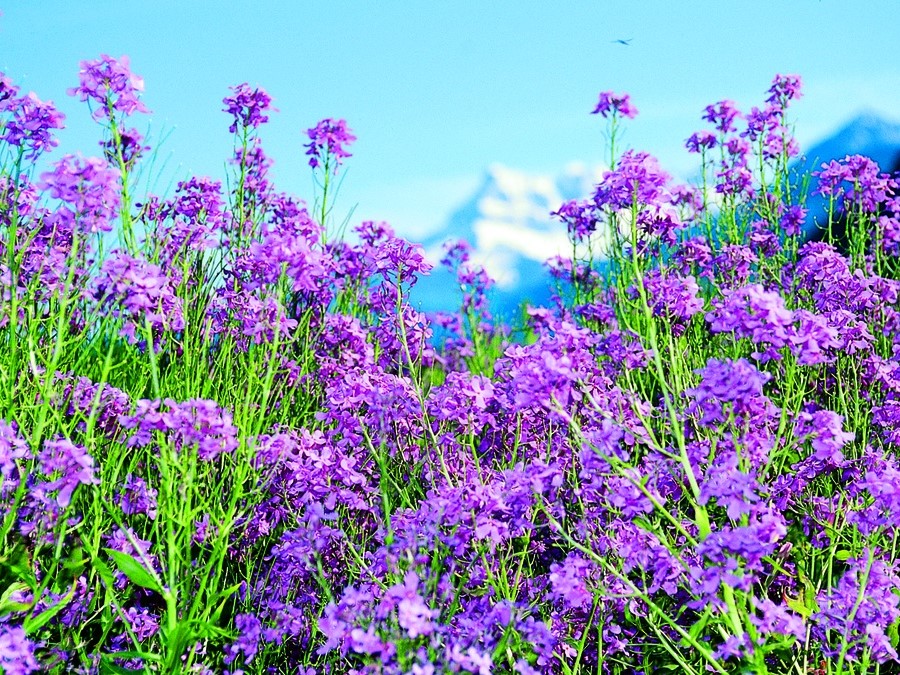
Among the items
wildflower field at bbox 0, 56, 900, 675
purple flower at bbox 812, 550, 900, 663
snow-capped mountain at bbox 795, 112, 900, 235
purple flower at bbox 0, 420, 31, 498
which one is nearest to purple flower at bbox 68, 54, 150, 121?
wildflower field at bbox 0, 56, 900, 675

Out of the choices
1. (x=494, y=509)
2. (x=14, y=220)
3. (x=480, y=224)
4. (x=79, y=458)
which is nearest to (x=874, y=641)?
(x=494, y=509)

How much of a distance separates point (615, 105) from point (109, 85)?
5.59ft

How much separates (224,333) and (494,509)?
4.85ft

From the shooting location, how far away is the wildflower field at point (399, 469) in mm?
2170

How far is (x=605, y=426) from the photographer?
213 centimetres

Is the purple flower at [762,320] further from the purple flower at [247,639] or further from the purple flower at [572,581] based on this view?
the purple flower at [247,639]

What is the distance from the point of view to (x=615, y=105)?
342 centimetres

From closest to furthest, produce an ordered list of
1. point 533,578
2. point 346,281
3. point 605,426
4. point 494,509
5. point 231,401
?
1. point 605,426
2. point 494,509
3. point 533,578
4. point 231,401
5. point 346,281

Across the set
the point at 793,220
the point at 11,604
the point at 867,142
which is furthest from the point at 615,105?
the point at 867,142

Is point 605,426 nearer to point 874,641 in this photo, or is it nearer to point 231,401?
point 874,641

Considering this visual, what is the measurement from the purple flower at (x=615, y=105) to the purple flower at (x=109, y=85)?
5.07ft

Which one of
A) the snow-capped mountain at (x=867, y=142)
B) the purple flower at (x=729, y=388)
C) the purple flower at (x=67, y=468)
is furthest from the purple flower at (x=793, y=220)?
the snow-capped mountain at (x=867, y=142)

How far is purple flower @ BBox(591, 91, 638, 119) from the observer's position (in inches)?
134

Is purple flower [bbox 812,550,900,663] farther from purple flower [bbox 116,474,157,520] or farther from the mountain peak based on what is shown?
the mountain peak
